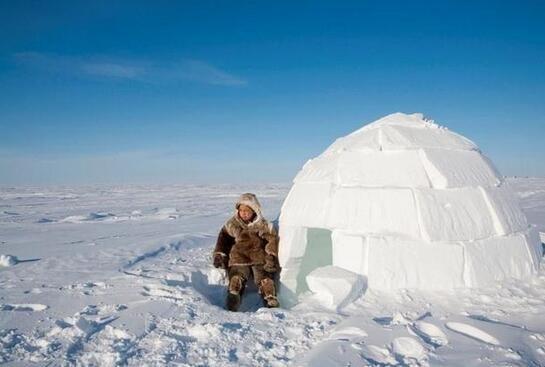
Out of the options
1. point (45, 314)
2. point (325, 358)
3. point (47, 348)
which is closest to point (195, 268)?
point (45, 314)

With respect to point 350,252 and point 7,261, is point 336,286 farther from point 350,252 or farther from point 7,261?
point 7,261

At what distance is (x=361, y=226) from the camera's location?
5285mm

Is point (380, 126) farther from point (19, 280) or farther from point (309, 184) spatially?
point (19, 280)

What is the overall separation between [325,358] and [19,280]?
4.73 meters

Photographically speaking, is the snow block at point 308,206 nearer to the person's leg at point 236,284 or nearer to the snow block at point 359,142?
the snow block at point 359,142

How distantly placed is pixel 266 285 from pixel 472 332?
244 centimetres

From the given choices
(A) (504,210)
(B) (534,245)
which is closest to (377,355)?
(A) (504,210)

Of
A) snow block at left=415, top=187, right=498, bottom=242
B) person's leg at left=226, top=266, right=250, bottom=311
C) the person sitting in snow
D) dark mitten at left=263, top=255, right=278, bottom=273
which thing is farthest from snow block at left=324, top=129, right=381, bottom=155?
person's leg at left=226, top=266, right=250, bottom=311

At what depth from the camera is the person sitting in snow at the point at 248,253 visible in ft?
17.1

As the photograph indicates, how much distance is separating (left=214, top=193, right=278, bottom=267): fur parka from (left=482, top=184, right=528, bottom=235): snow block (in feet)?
10.2

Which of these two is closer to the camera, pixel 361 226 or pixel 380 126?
pixel 361 226

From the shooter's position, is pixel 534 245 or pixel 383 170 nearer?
pixel 383 170

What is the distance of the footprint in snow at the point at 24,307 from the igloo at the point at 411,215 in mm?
2911

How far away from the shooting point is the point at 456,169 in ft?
18.8
